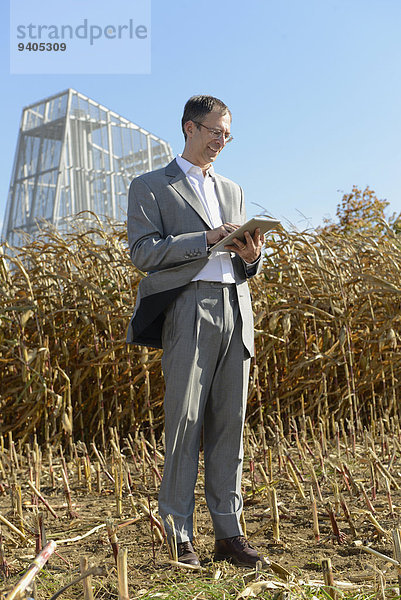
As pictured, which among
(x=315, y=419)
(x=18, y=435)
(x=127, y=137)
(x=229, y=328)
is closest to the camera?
(x=229, y=328)

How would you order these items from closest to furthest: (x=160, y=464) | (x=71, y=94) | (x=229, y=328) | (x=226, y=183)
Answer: (x=229, y=328) → (x=226, y=183) → (x=160, y=464) → (x=71, y=94)

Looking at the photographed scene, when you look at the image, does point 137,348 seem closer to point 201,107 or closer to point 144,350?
point 144,350

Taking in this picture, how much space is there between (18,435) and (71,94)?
16.1 m

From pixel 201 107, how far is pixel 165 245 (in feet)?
1.66

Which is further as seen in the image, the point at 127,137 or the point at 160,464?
the point at 127,137

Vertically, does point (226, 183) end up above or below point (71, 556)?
above

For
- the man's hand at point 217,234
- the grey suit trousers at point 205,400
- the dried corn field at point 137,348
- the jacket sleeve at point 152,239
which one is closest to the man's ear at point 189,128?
the jacket sleeve at point 152,239

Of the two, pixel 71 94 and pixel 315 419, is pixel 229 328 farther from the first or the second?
pixel 71 94

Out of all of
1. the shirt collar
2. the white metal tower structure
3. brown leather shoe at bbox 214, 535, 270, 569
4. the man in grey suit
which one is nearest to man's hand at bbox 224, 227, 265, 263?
the man in grey suit

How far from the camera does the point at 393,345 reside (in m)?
4.24

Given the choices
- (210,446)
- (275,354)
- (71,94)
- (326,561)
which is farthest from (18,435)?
(71,94)

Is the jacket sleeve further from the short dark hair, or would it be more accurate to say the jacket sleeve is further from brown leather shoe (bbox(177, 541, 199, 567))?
brown leather shoe (bbox(177, 541, 199, 567))

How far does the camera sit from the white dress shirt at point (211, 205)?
7.29ft

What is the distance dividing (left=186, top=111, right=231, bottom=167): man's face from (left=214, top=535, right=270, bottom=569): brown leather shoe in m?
1.33
